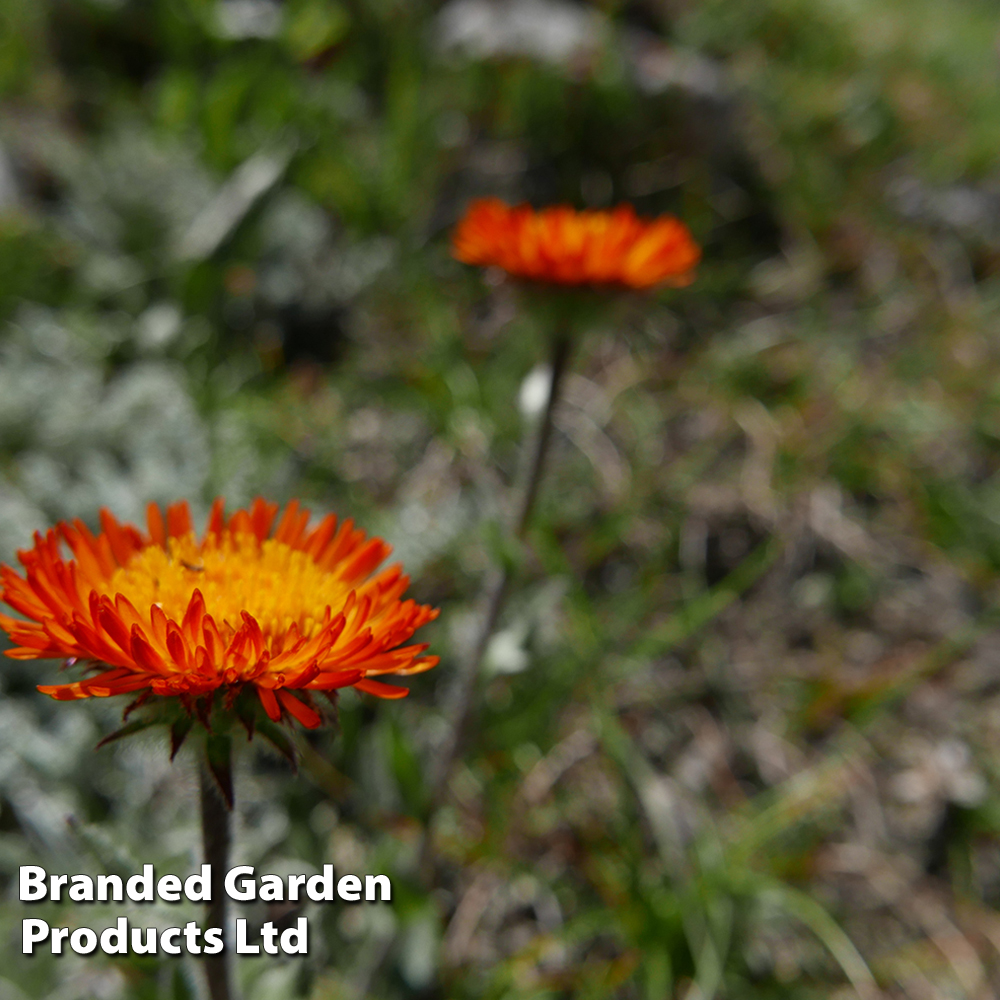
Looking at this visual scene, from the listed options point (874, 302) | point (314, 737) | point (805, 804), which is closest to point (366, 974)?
point (314, 737)

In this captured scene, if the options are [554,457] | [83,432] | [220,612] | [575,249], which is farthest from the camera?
[554,457]

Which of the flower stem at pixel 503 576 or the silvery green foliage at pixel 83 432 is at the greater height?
the flower stem at pixel 503 576

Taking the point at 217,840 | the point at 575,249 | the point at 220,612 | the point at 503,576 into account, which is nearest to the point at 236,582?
the point at 220,612

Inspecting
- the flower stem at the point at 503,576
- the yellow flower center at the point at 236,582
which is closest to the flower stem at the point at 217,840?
the yellow flower center at the point at 236,582

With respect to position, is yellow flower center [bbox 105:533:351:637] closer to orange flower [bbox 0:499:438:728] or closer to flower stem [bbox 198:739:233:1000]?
orange flower [bbox 0:499:438:728]

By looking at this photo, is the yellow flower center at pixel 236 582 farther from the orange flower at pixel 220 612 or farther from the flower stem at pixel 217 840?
the flower stem at pixel 217 840

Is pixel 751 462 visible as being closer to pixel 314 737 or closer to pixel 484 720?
pixel 484 720

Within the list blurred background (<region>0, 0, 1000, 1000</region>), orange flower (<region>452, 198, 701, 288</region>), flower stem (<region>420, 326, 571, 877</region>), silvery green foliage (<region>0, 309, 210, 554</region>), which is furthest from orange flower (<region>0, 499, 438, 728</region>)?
silvery green foliage (<region>0, 309, 210, 554</region>)

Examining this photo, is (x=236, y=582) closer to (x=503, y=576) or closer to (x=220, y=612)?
(x=220, y=612)
